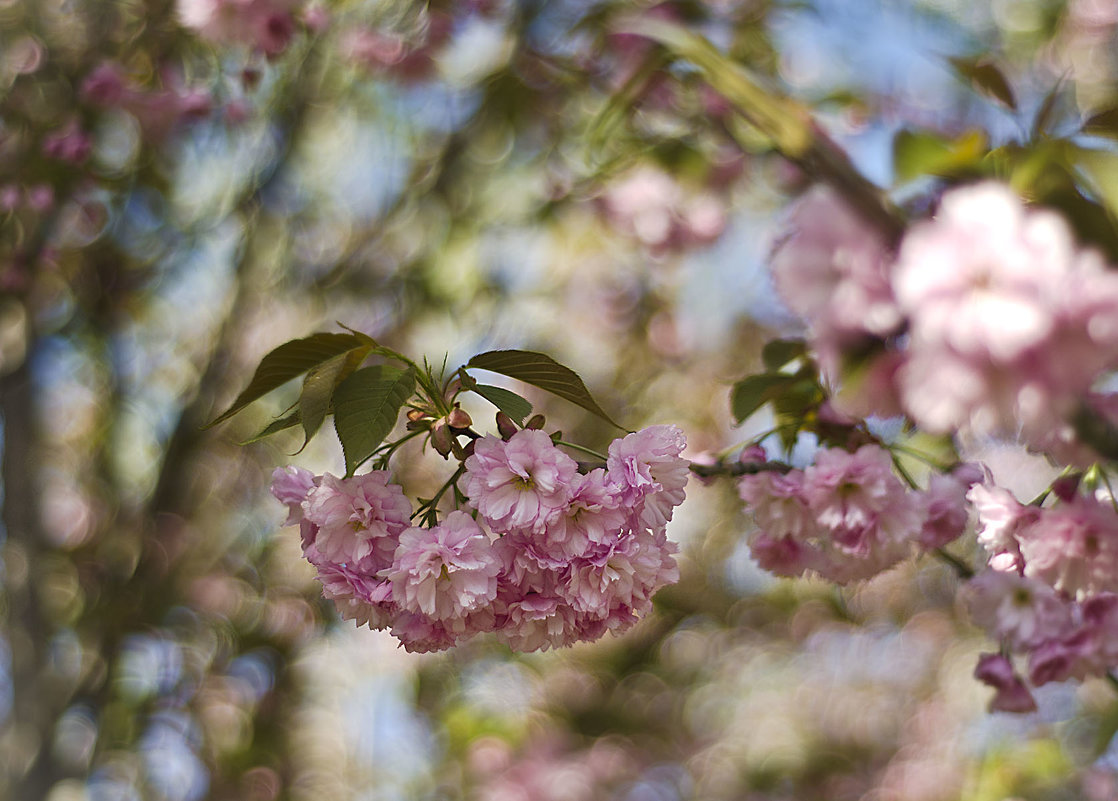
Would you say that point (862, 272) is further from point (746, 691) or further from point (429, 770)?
point (746, 691)

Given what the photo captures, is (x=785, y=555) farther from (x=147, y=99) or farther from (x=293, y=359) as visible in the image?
(x=147, y=99)

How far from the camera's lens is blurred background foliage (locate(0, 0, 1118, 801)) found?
2.29 meters

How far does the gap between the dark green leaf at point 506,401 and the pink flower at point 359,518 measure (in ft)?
0.38

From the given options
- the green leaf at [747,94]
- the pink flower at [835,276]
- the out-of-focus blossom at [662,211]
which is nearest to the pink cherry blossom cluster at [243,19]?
the out-of-focus blossom at [662,211]

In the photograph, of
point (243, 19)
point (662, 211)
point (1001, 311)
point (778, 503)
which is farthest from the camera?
point (662, 211)

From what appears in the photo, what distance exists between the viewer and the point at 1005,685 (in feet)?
3.19

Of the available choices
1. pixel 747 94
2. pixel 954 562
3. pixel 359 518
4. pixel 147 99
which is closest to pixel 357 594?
pixel 359 518

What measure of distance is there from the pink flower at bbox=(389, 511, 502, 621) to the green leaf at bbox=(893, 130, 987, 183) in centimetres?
43

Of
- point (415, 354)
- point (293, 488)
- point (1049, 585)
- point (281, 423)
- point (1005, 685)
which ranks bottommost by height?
point (415, 354)

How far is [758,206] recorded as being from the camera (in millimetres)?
2918

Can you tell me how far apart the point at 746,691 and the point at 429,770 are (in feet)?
4.39

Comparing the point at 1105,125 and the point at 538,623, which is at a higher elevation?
the point at 1105,125

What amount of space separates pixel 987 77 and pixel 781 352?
17.3 inches

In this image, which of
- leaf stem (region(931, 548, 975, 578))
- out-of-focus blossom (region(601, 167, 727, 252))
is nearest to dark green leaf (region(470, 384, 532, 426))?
leaf stem (region(931, 548, 975, 578))
